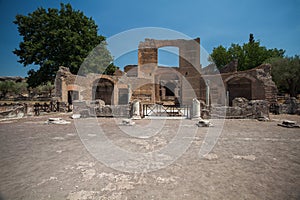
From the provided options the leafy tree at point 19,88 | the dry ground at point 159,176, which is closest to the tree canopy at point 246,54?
the dry ground at point 159,176

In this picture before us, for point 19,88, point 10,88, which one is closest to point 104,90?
point 19,88

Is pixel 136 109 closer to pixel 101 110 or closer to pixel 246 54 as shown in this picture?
pixel 101 110

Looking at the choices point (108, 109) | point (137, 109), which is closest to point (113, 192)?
point (137, 109)

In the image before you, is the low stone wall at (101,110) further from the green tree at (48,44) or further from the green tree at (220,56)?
the green tree at (220,56)

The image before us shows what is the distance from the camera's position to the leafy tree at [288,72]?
72.6ft

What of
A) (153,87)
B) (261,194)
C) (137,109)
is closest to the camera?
(261,194)

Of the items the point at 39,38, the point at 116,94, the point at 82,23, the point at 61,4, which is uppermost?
the point at 61,4

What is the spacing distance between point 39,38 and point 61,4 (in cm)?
608

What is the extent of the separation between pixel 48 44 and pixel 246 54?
33503mm

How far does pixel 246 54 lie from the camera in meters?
29.0

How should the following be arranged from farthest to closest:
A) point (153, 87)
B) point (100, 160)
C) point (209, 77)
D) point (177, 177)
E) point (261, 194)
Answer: point (153, 87), point (209, 77), point (100, 160), point (177, 177), point (261, 194)

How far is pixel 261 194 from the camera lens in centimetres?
228

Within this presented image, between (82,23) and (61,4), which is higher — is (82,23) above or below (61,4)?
below

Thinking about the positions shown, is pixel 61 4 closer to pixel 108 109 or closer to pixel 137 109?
pixel 108 109
